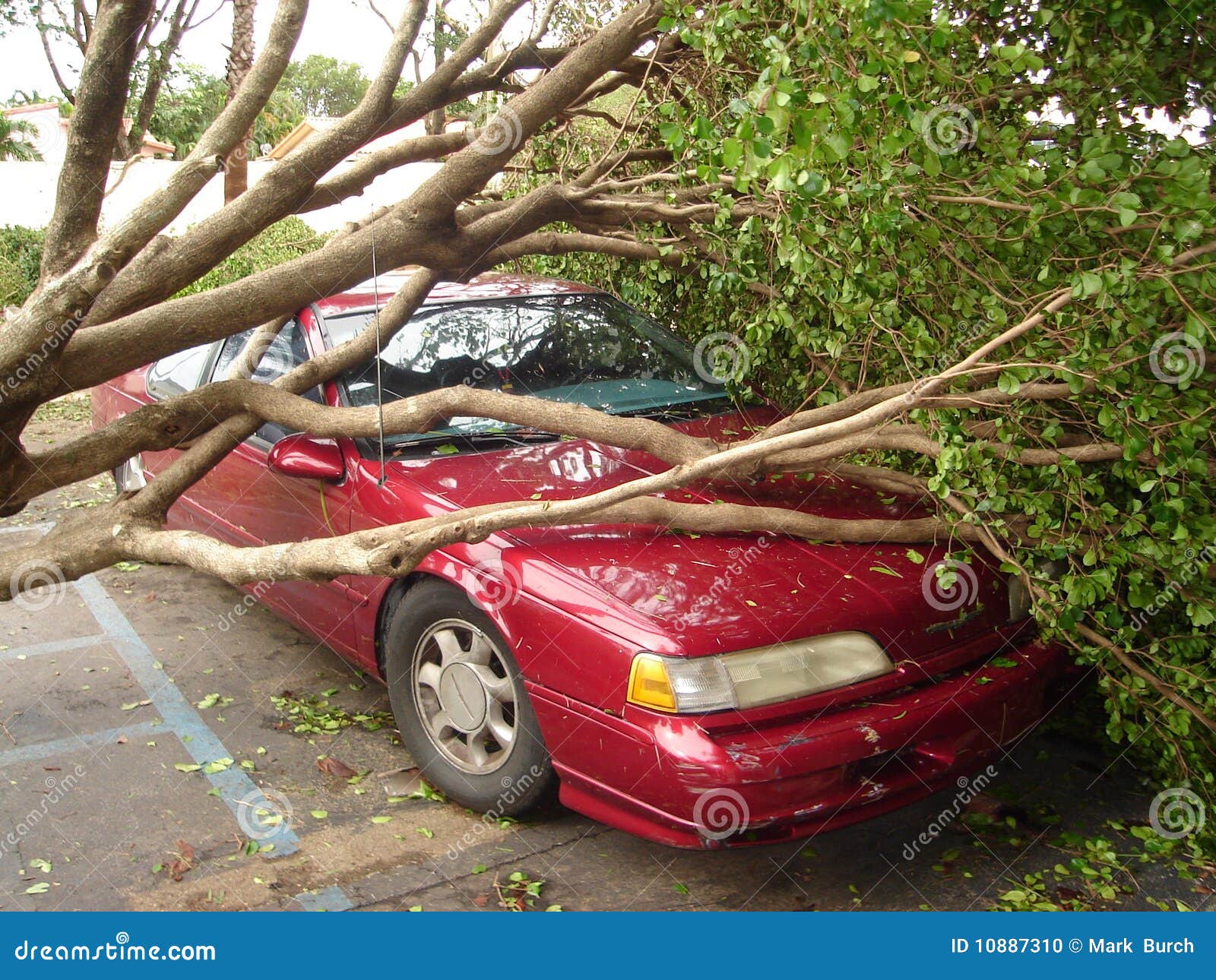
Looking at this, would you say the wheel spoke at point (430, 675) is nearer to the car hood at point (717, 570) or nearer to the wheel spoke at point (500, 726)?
the wheel spoke at point (500, 726)

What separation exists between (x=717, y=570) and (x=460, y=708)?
40.1 inches

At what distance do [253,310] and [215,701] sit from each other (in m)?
1.67

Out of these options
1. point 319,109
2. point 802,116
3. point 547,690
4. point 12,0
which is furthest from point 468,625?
point 319,109

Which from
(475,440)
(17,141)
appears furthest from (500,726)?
(17,141)

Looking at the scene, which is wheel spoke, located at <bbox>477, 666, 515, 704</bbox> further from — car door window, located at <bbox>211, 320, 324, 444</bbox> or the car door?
car door window, located at <bbox>211, 320, 324, 444</bbox>

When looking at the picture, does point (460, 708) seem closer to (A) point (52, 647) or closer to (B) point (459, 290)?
(B) point (459, 290)

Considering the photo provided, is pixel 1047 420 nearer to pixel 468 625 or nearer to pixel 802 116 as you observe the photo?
pixel 802 116

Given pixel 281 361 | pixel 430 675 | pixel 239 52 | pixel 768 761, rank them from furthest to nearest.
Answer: pixel 239 52
pixel 281 361
pixel 430 675
pixel 768 761

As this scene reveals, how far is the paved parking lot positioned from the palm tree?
26.5m

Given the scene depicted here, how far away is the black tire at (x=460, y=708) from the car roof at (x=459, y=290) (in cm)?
165

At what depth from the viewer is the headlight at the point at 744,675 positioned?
2.96 m

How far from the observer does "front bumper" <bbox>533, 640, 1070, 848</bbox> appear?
9.50ft

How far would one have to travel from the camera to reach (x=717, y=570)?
337 cm

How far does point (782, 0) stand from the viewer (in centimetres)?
420
